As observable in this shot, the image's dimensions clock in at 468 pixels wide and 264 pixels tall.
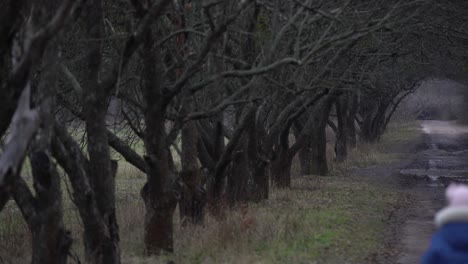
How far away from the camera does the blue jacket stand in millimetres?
5113

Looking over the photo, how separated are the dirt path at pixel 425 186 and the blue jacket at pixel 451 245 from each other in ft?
22.2

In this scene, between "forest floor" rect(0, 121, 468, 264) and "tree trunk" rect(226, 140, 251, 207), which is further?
"tree trunk" rect(226, 140, 251, 207)

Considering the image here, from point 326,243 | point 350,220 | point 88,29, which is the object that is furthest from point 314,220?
point 88,29

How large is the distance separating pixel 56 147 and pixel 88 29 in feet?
6.11

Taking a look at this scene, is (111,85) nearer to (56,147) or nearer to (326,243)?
(56,147)

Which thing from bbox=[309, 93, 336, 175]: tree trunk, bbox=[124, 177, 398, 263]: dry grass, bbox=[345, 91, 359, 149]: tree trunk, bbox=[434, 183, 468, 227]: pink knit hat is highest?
bbox=[345, 91, 359, 149]: tree trunk

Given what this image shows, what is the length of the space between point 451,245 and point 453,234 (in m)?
0.10

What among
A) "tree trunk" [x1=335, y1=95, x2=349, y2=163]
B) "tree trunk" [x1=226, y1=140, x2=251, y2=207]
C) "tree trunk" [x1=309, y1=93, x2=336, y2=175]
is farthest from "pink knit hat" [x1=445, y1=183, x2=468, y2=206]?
"tree trunk" [x1=335, y1=95, x2=349, y2=163]

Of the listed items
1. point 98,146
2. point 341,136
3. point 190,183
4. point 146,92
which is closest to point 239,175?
point 190,183

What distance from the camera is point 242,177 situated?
17312 millimetres

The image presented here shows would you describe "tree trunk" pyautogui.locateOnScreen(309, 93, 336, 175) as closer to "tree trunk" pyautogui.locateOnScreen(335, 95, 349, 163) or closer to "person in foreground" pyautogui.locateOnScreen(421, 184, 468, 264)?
"tree trunk" pyautogui.locateOnScreen(335, 95, 349, 163)

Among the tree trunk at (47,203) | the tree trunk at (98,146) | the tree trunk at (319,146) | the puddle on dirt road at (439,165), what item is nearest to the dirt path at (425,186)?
the puddle on dirt road at (439,165)

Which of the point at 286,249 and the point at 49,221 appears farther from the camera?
the point at 286,249

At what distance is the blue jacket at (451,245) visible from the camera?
16.8 feet
